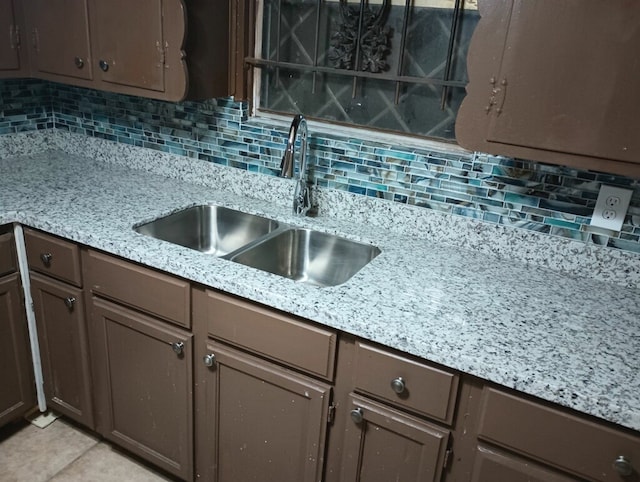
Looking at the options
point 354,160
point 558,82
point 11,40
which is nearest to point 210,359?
point 354,160

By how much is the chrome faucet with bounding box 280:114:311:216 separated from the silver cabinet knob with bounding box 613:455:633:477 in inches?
43.8

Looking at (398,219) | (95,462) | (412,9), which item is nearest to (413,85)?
(412,9)

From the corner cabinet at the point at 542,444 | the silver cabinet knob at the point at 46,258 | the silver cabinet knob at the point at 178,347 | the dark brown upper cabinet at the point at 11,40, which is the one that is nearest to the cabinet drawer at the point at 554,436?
the corner cabinet at the point at 542,444

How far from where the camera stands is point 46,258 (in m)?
1.77

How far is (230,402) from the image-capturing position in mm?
1557

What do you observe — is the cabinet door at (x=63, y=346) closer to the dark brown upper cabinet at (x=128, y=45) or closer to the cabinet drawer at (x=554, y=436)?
the dark brown upper cabinet at (x=128, y=45)

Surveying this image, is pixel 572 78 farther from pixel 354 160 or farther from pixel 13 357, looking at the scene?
pixel 13 357

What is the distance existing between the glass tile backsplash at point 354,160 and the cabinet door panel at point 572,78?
1.01ft

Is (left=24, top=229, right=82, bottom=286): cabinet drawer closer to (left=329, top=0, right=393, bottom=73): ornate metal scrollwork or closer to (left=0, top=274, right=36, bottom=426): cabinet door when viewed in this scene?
(left=0, top=274, right=36, bottom=426): cabinet door

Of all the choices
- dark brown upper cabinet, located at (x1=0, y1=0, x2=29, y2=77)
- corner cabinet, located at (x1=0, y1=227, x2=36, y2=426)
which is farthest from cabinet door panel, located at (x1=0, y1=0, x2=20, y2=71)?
corner cabinet, located at (x1=0, y1=227, x2=36, y2=426)

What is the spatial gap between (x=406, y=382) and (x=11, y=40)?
1.83 metres

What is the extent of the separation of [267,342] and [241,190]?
31.3 inches

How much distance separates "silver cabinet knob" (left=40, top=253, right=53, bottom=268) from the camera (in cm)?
176

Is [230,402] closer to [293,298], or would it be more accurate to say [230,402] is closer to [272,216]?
[293,298]
